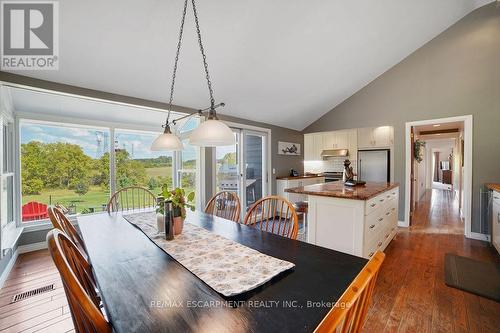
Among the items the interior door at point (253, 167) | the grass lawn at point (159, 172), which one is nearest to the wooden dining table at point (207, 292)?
the interior door at point (253, 167)

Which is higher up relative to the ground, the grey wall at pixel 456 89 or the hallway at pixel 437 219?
the grey wall at pixel 456 89

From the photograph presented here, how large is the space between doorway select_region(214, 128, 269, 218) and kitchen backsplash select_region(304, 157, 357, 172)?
1.75 m

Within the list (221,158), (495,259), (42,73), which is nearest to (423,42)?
(495,259)

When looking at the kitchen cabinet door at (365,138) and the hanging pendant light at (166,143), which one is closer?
the hanging pendant light at (166,143)

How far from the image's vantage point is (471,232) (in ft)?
11.6

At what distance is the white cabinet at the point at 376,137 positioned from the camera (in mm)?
4489

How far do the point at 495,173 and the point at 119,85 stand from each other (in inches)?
227

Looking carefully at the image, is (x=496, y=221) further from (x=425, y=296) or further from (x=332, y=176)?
(x=332, y=176)

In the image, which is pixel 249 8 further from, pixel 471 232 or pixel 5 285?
pixel 471 232

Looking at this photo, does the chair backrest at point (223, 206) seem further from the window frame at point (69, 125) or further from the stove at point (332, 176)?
the stove at point (332, 176)

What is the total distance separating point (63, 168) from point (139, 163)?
120 centimetres

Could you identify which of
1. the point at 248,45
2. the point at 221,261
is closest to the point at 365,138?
the point at 248,45

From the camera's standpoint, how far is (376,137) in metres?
4.67
